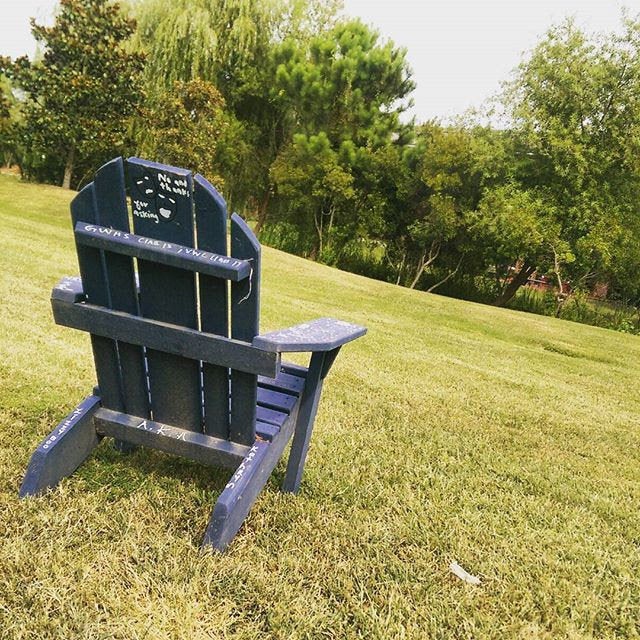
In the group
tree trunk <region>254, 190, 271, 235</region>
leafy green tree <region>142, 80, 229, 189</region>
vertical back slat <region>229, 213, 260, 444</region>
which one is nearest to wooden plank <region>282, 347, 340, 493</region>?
vertical back slat <region>229, 213, 260, 444</region>

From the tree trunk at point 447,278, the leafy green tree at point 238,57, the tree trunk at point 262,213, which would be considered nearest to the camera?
the leafy green tree at point 238,57

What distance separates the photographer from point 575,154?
17.5 m

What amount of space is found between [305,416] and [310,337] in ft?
1.71

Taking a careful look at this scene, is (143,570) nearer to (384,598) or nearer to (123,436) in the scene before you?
(123,436)

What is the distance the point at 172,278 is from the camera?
1.74 metres

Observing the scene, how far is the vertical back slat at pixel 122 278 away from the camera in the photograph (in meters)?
1.68

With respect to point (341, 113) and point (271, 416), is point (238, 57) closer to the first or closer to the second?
point (341, 113)

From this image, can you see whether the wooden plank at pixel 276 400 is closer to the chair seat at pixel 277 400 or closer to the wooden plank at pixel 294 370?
the chair seat at pixel 277 400

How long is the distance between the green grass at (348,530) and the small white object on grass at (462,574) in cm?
3

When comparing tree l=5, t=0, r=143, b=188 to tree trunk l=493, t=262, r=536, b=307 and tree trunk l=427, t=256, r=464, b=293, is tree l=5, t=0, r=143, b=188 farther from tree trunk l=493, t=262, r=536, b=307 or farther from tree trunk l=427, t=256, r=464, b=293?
tree trunk l=493, t=262, r=536, b=307

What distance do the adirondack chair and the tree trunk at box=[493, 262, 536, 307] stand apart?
20.6 metres

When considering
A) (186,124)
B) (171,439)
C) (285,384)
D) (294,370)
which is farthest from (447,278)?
(171,439)

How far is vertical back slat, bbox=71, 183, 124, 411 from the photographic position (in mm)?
1740

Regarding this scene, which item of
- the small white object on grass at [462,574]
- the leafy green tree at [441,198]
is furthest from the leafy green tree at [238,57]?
the small white object on grass at [462,574]
